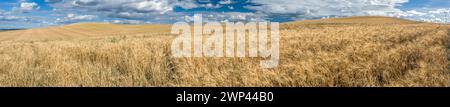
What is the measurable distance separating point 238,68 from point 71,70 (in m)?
3.65

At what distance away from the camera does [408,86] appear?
5.45 metres

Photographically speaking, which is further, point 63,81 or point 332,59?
point 332,59

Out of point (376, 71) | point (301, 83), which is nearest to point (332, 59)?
point (376, 71)
